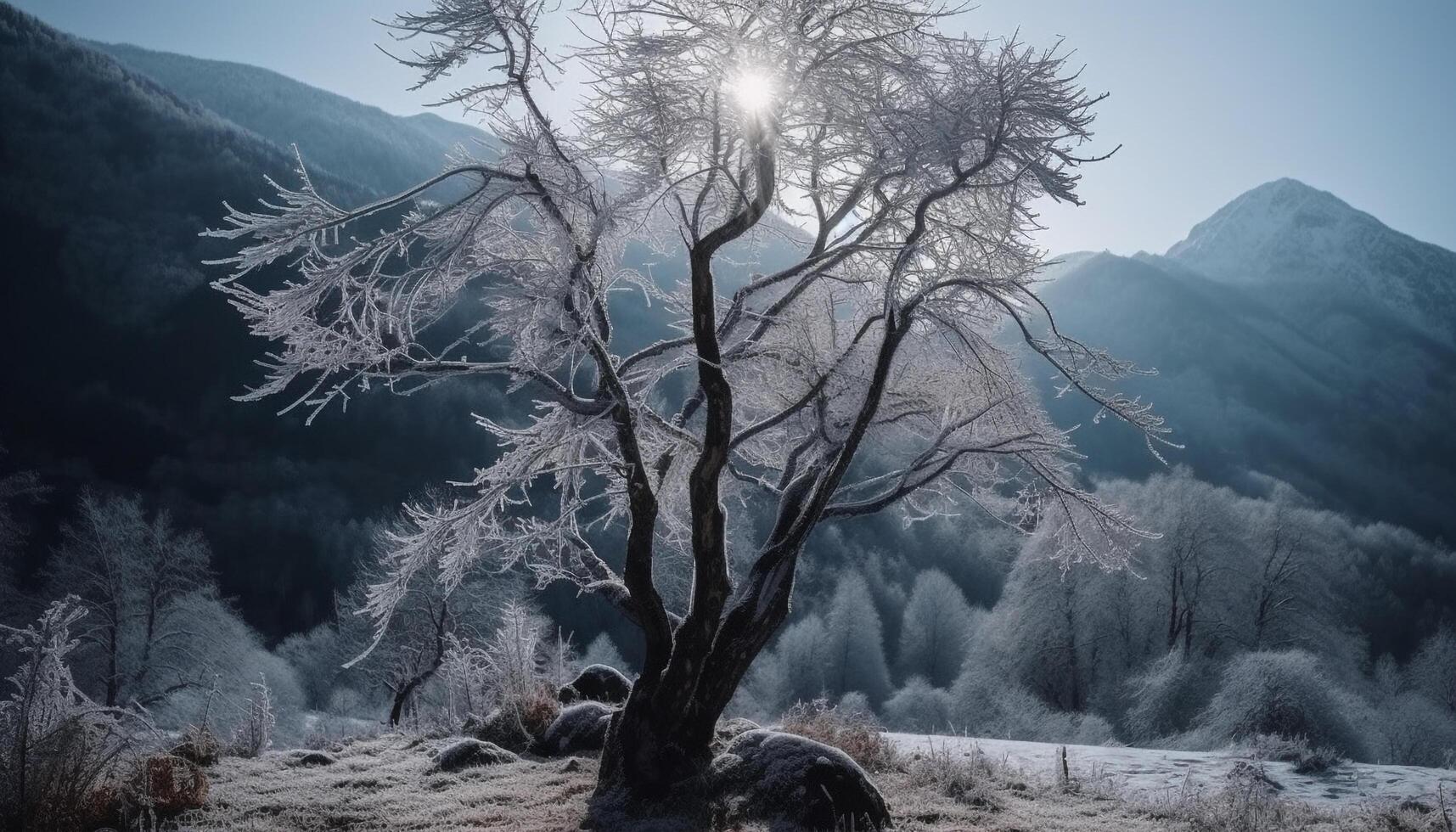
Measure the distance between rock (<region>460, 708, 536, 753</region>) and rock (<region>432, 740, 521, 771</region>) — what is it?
2.48ft

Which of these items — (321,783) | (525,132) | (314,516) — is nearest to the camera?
(525,132)

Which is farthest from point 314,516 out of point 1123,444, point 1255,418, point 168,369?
point 1255,418

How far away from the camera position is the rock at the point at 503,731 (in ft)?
28.8

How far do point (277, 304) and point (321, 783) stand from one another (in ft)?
15.4

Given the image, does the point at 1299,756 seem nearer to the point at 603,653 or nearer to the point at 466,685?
the point at 466,685

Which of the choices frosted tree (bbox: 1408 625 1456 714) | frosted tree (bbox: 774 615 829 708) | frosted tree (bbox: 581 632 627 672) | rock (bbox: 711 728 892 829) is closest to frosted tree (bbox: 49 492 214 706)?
frosted tree (bbox: 581 632 627 672)

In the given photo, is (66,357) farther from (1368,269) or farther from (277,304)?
(1368,269)

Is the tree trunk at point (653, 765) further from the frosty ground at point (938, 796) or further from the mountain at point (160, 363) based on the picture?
the mountain at point (160, 363)

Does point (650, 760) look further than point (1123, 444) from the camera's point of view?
No

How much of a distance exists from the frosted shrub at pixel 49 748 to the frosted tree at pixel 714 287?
221cm

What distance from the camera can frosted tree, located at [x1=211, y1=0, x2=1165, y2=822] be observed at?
16.7 ft

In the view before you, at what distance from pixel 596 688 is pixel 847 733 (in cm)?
398

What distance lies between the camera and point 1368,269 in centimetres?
11869

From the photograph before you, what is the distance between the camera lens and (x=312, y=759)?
26.5 feet
